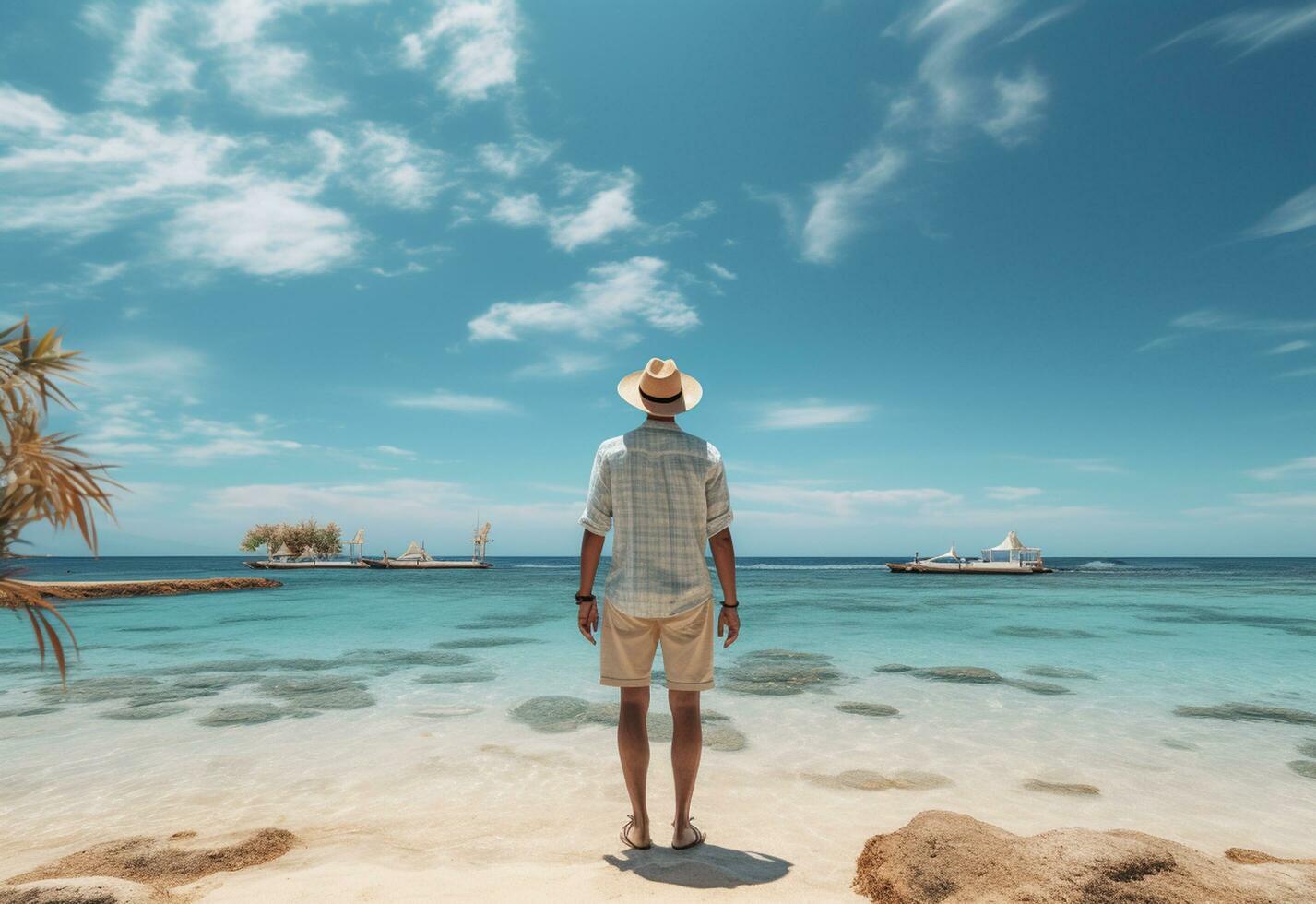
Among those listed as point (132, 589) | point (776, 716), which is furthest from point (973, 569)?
point (132, 589)

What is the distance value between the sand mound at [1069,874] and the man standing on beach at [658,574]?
1043 millimetres

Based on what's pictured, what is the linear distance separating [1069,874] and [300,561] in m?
80.8

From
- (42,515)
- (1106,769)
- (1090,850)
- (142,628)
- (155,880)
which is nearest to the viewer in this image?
A: (42,515)

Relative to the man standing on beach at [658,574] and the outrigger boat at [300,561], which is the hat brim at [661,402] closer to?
the man standing on beach at [658,574]

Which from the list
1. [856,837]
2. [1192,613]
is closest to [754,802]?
[856,837]

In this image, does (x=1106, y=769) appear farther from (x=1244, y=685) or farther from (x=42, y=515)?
(x=42, y=515)

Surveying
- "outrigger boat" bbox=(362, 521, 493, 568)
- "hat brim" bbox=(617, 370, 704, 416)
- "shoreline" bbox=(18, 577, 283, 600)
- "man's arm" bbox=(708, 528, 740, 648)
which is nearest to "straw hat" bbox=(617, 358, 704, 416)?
"hat brim" bbox=(617, 370, 704, 416)

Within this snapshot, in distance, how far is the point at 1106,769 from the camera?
5172mm

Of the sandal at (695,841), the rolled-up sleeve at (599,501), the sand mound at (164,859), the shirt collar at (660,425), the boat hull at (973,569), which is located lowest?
the boat hull at (973,569)

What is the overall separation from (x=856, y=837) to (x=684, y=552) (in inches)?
76.4

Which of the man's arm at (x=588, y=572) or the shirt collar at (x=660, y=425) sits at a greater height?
the shirt collar at (x=660, y=425)

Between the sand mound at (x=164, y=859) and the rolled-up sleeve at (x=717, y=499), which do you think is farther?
the rolled-up sleeve at (x=717, y=499)

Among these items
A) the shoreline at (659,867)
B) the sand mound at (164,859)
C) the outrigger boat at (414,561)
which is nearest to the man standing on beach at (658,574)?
the shoreline at (659,867)

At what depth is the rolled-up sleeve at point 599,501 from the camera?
343 cm
